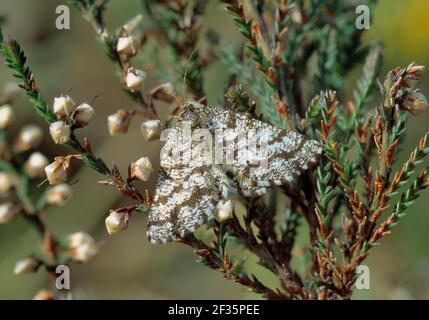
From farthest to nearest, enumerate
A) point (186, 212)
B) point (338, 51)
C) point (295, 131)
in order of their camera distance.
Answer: point (338, 51)
point (295, 131)
point (186, 212)

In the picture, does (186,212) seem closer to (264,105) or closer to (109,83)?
(264,105)

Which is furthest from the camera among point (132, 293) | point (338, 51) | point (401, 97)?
point (132, 293)

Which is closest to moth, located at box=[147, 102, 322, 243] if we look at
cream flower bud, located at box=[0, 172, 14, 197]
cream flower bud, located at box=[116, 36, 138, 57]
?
Result: cream flower bud, located at box=[116, 36, 138, 57]

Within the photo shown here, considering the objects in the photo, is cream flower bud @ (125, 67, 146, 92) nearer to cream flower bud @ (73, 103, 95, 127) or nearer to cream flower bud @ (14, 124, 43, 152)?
cream flower bud @ (73, 103, 95, 127)

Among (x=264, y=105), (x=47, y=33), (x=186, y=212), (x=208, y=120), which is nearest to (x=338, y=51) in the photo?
(x=264, y=105)

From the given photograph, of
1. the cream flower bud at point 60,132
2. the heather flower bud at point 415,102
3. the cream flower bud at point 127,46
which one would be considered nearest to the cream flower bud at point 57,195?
the cream flower bud at point 60,132
